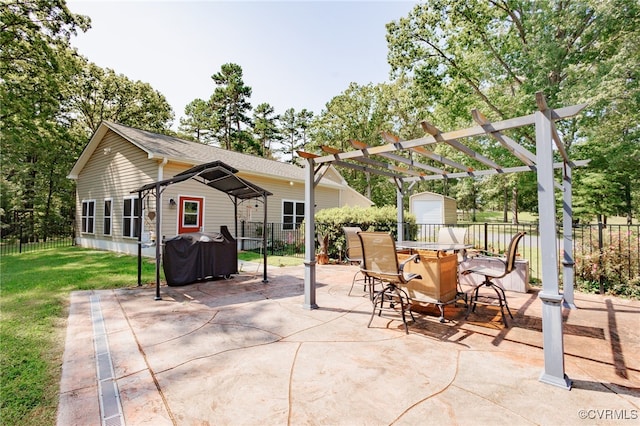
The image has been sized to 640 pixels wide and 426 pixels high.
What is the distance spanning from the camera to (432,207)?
1777 centimetres

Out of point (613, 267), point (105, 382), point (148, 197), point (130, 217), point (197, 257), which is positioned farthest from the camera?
point (130, 217)

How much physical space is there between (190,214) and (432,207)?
13.6 meters

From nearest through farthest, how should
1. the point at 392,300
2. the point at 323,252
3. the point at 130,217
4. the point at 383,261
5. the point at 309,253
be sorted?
1. the point at 383,261
2. the point at 309,253
3. the point at 392,300
4. the point at 323,252
5. the point at 130,217

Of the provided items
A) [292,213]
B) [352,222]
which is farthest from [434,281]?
[292,213]

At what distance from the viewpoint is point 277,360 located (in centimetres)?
288

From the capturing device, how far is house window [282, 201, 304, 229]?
1443cm

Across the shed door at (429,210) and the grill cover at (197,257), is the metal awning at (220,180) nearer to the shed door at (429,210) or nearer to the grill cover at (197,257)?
the grill cover at (197,257)

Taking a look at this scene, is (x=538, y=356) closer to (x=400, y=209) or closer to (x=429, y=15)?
(x=400, y=209)

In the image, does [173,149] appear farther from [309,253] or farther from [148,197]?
[309,253]

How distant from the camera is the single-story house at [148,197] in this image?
10359mm

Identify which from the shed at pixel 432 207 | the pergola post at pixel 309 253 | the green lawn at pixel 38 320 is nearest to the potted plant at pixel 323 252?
the green lawn at pixel 38 320

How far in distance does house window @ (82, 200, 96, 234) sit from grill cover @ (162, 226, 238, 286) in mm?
10390

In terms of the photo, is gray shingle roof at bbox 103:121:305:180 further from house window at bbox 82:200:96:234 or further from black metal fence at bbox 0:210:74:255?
black metal fence at bbox 0:210:74:255

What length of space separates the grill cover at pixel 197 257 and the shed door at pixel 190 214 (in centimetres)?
455
